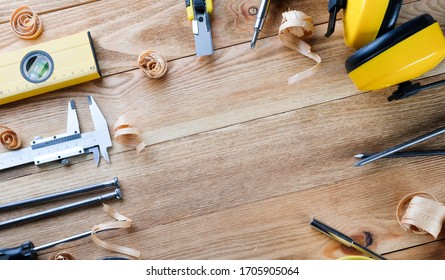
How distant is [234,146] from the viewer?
998 millimetres

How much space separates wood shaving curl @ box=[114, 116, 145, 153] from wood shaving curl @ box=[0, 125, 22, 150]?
197 millimetres

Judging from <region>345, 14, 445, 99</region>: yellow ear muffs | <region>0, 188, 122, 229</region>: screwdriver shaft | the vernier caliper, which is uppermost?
<region>345, 14, 445, 99</region>: yellow ear muffs

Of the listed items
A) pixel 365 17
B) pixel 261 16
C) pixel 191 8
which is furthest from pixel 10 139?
pixel 365 17

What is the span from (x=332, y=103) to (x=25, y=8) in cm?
65

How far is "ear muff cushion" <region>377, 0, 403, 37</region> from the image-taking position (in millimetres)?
869

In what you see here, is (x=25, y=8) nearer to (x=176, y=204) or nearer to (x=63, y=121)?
(x=63, y=121)

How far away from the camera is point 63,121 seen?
1.02m

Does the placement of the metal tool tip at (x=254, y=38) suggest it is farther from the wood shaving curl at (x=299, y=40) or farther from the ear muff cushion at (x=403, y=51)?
the ear muff cushion at (x=403, y=51)

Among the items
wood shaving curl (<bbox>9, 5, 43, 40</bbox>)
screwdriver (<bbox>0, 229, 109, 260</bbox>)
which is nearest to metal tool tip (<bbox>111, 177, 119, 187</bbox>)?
screwdriver (<bbox>0, 229, 109, 260</bbox>)

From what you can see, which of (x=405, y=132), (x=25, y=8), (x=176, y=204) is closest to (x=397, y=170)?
(x=405, y=132)

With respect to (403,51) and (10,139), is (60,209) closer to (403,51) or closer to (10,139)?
(10,139)

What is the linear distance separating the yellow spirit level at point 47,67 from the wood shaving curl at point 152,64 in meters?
0.09

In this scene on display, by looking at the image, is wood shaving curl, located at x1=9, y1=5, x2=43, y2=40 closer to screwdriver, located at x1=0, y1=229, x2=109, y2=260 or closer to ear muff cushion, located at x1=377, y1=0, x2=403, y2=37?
screwdriver, located at x1=0, y1=229, x2=109, y2=260

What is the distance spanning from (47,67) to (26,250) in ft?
1.18
